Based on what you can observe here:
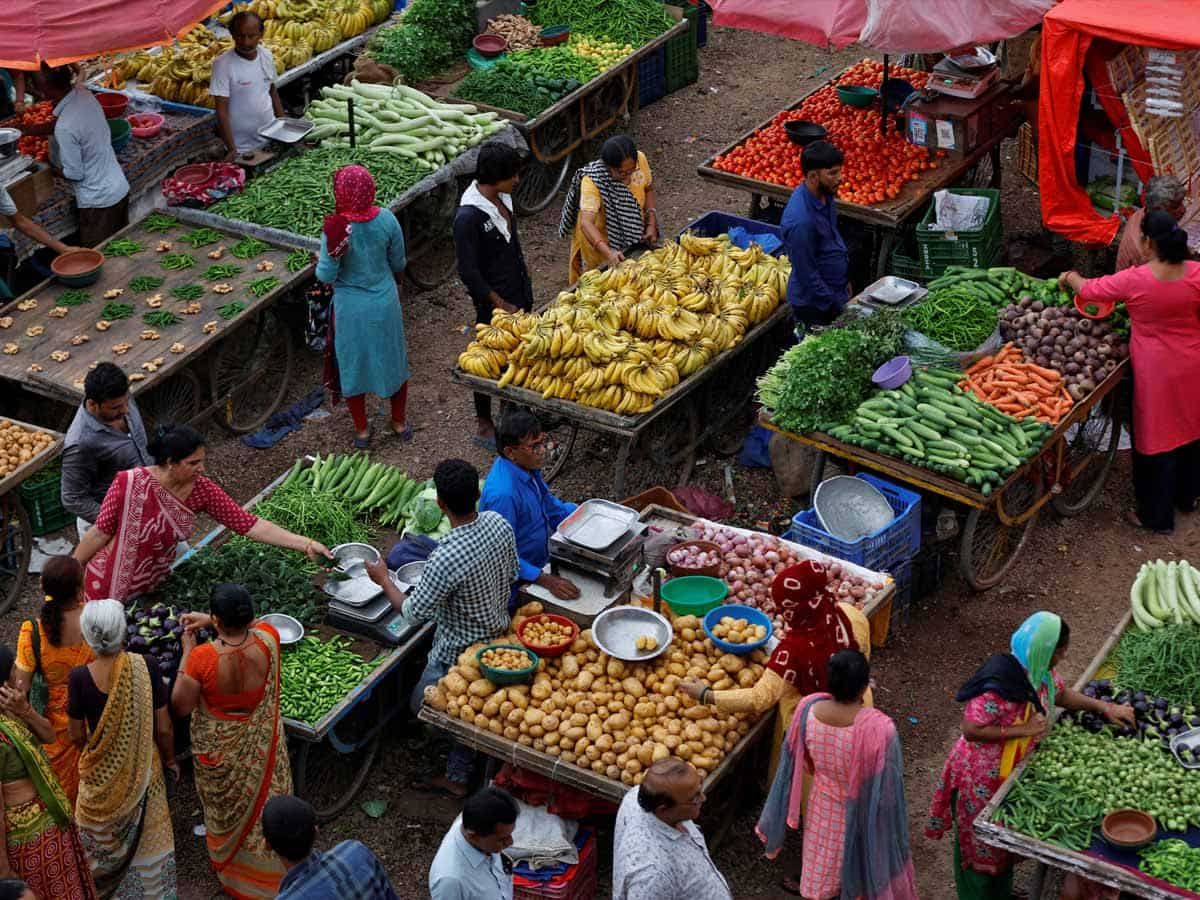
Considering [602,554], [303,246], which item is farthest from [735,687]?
Answer: [303,246]

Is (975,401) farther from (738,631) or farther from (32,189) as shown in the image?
(32,189)

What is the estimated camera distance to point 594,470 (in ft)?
32.6

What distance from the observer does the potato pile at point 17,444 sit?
8797 millimetres

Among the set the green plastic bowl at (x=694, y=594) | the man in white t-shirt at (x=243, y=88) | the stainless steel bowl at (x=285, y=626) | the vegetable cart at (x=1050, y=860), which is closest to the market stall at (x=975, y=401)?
the green plastic bowl at (x=694, y=594)

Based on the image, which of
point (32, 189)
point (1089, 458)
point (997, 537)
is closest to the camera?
point (997, 537)

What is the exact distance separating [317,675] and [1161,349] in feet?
16.5

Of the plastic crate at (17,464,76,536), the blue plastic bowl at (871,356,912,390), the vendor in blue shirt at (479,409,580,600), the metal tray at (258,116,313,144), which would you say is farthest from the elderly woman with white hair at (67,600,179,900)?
the metal tray at (258,116,313,144)

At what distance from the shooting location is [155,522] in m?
7.41

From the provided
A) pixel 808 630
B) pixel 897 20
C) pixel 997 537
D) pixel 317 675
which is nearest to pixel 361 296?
pixel 317 675

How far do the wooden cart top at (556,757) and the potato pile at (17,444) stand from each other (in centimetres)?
320

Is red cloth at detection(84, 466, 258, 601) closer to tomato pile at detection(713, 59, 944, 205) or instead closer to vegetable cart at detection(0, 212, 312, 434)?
vegetable cart at detection(0, 212, 312, 434)

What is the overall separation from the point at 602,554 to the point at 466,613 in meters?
0.77

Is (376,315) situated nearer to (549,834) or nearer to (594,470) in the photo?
(594,470)

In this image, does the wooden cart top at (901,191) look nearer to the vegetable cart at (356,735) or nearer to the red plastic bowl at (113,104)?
the red plastic bowl at (113,104)
